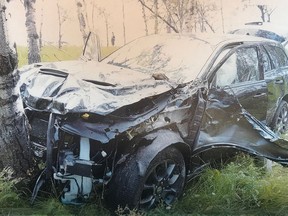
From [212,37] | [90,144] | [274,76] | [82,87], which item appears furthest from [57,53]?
[274,76]

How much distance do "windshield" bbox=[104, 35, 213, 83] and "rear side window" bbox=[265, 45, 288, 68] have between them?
55.5 inches

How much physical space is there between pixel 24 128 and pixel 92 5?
5.27ft

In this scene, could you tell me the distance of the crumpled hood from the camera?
10.7ft

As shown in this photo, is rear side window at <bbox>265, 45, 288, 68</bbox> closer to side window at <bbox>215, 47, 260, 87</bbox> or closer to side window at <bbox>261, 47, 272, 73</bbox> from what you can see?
side window at <bbox>261, 47, 272, 73</bbox>

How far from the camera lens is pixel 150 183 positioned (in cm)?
348

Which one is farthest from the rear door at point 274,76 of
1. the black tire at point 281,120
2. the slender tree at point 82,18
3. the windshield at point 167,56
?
the slender tree at point 82,18

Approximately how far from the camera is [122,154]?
132 inches

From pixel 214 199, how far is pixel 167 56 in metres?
1.66

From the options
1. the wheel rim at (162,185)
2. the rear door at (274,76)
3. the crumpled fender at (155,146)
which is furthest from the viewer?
the rear door at (274,76)

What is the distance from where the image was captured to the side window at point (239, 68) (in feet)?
13.9

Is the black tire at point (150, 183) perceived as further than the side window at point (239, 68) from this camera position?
No

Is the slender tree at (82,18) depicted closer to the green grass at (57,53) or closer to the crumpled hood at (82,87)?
the green grass at (57,53)

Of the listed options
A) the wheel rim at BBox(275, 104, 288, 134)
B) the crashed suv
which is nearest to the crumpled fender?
the crashed suv

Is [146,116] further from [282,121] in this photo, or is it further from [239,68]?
[282,121]
